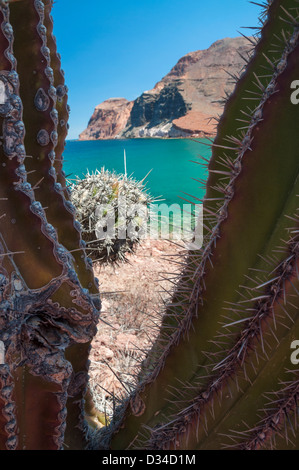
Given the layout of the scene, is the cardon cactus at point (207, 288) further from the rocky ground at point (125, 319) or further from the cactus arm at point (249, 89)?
the rocky ground at point (125, 319)

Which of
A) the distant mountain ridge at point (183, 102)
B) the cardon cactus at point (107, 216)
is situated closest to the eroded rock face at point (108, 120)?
the distant mountain ridge at point (183, 102)

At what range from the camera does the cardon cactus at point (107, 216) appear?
3.79m

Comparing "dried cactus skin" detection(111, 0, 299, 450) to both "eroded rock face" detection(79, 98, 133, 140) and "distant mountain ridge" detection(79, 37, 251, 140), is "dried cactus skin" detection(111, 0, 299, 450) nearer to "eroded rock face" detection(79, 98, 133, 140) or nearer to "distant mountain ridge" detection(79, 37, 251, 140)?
"distant mountain ridge" detection(79, 37, 251, 140)

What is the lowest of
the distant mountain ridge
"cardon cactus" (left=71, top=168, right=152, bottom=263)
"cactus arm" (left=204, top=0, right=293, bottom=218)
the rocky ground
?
the rocky ground

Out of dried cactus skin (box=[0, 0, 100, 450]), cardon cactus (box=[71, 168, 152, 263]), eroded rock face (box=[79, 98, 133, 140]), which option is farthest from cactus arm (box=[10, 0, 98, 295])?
eroded rock face (box=[79, 98, 133, 140])

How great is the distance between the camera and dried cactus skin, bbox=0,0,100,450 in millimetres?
835

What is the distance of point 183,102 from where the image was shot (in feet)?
79.5

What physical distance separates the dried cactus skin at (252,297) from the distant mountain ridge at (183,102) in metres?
0.29

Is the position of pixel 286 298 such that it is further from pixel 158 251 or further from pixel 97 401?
pixel 158 251

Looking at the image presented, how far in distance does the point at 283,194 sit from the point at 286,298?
0.22 meters

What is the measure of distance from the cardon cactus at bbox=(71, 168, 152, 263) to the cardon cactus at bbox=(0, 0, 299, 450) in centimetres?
267

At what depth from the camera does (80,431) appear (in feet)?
4.20

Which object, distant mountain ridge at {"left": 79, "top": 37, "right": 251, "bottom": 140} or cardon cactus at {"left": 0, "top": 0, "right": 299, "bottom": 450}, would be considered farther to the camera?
distant mountain ridge at {"left": 79, "top": 37, "right": 251, "bottom": 140}

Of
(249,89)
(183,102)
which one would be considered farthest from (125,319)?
(183,102)
